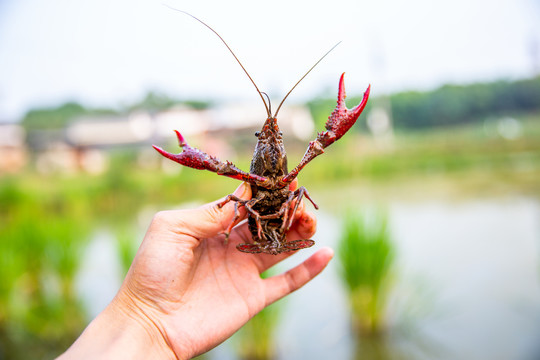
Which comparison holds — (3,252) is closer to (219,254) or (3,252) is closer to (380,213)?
(219,254)

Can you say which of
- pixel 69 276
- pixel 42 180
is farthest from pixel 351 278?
pixel 42 180

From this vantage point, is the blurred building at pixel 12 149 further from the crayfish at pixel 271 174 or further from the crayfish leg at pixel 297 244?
the crayfish leg at pixel 297 244

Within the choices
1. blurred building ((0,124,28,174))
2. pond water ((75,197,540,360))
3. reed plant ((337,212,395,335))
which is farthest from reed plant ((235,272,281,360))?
blurred building ((0,124,28,174))

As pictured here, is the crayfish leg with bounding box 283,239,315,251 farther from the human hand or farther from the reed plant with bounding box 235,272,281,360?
the reed plant with bounding box 235,272,281,360

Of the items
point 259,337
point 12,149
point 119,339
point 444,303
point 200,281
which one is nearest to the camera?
point 119,339

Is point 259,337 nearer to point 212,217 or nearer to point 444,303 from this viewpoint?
point 212,217

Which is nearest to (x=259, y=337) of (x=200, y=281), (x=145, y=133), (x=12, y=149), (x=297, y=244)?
(x=200, y=281)
